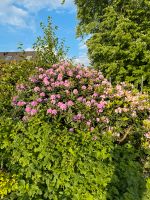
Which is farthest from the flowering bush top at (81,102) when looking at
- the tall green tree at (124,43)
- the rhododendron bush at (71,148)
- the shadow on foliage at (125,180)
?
the tall green tree at (124,43)

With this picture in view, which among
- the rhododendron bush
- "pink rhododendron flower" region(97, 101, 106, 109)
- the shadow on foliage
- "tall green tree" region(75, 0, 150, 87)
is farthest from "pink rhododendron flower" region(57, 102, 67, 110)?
"tall green tree" region(75, 0, 150, 87)

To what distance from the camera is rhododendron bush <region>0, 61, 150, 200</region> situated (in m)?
5.18

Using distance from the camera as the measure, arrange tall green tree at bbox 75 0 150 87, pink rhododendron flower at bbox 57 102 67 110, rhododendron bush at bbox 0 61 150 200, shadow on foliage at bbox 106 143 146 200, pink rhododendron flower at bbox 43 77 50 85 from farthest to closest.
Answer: tall green tree at bbox 75 0 150 87 → pink rhododendron flower at bbox 43 77 50 85 → pink rhododendron flower at bbox 57 102 67 110 → shadow on foliage at bbox 106 143 146 200 → rhododendron bush at bbox 0 61 150 200

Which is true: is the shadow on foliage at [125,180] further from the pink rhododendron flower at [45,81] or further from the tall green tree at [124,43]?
the tall green tree at [124,43]

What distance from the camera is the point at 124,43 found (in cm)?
2242

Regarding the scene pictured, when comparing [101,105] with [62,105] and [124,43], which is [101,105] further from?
[124,43]

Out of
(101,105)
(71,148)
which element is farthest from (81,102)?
(71,148)

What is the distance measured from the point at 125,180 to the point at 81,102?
2217mm

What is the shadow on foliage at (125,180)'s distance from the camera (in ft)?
17.6

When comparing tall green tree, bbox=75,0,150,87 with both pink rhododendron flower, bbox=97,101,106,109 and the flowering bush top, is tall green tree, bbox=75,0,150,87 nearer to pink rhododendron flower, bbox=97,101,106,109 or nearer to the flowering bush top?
the flowering bush top

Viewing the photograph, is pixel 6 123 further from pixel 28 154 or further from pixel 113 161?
pixel 113 161

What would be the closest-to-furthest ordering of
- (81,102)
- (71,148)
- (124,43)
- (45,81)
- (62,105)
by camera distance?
1. (71,148)
2. (62,105)
3. (81,102)
4. (45,81)
5. (124,43)

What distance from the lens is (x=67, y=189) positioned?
5125 millimetres

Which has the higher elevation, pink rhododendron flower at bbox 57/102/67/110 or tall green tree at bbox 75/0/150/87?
tall green tree at bbox 75/0/150/87
